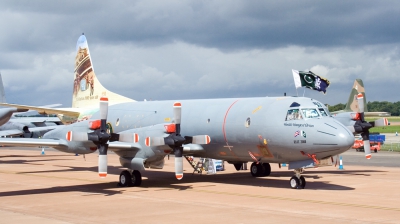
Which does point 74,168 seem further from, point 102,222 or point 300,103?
point 102,222

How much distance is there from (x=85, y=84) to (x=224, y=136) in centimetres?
1678

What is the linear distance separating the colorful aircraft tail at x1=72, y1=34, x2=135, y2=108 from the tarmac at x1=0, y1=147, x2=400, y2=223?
290 inches

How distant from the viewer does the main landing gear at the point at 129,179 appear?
75.4 feet

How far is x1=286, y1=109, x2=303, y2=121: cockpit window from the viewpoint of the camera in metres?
20.5

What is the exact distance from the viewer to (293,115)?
20609 mm

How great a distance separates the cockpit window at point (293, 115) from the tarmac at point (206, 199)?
2941mm

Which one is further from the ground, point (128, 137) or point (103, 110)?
point (103, 110)

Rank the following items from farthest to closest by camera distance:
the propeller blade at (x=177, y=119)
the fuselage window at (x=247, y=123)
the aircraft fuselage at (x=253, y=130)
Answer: the fuselage window at (x=247, y=123) → the propeller blade at (x=177, y=119) → the aircraft fuselage at (x=253, y=130)

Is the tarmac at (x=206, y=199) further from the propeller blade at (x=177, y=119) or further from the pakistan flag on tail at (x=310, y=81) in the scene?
the pakistan flag on tail at (x=310, y=81)

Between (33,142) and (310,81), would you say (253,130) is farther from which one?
(33,142)

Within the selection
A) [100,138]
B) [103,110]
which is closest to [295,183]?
[100,138]

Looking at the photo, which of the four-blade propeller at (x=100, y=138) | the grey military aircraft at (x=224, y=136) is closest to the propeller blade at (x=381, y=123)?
the grey military aircraft at (x=224, y=136)

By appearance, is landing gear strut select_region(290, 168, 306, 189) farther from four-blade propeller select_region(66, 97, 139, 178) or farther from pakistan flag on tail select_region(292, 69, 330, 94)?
four-blade propeller select_region(66, 97, 139, 178)

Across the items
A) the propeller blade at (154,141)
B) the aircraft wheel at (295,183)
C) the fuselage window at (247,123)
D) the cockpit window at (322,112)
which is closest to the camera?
the cockpit window at (322,112)
